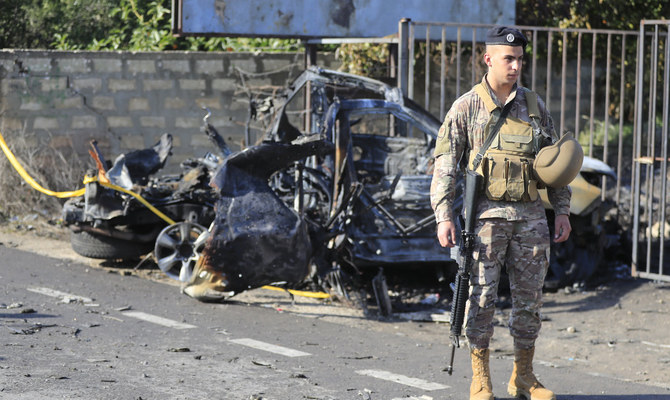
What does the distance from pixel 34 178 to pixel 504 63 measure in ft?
28.1

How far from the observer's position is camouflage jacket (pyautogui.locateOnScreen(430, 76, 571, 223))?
470 cm

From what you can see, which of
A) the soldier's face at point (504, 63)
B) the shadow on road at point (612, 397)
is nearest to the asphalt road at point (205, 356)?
the shadow on road at point (612, 397)

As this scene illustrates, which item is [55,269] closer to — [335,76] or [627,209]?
[335,76]

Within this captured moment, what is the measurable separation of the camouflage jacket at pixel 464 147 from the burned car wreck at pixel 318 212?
276cm

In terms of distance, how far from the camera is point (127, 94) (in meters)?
13.0

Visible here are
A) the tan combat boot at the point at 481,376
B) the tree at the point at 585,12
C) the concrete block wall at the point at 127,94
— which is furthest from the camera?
the tree at the point at 585,12

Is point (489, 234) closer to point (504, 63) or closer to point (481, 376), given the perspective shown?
point (481, 376)

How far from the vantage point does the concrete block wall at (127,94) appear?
1268 cm

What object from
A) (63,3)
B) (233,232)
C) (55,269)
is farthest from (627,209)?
(63,3)

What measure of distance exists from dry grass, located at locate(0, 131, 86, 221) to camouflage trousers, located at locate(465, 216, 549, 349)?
8.18 metres

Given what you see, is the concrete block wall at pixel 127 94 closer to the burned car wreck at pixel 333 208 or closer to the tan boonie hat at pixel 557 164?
the burned car wreck at pixel 333 208

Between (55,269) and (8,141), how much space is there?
388 centimetres

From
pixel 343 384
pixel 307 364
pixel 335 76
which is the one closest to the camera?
pixel 343 384

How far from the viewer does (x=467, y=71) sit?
14.1 m
